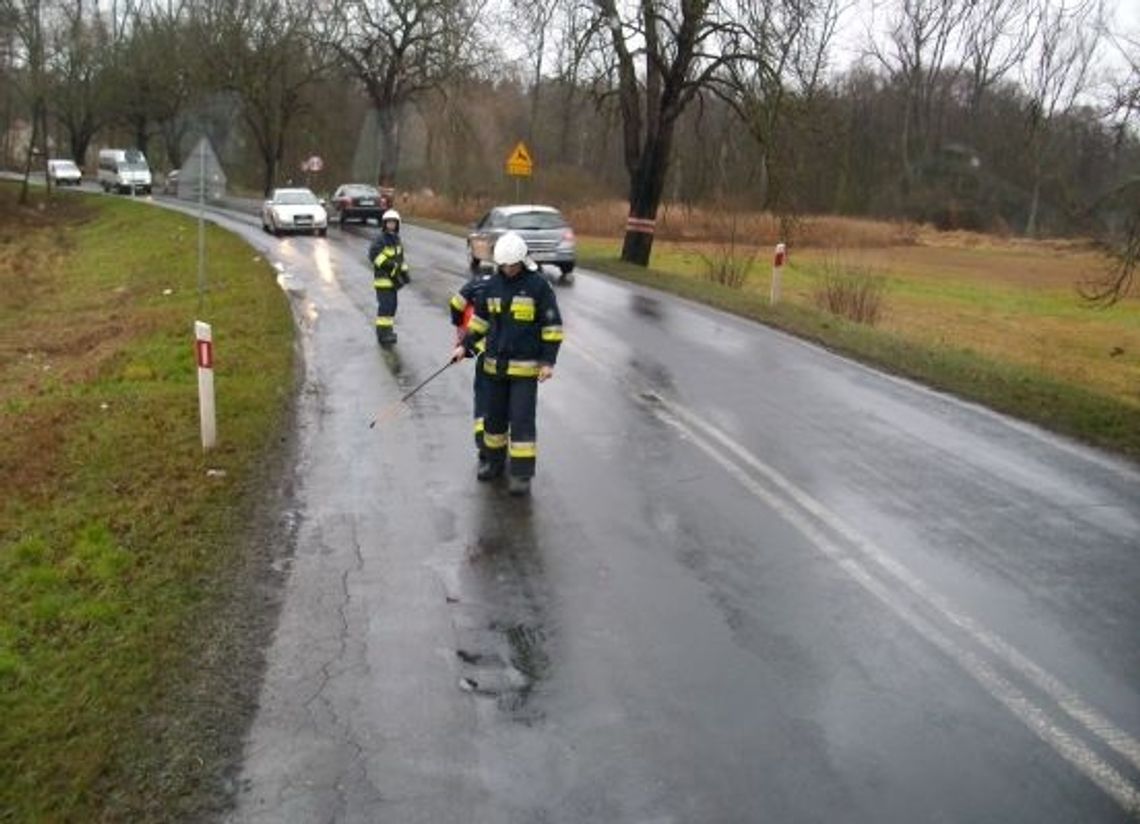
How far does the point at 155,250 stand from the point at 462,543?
2516 cm

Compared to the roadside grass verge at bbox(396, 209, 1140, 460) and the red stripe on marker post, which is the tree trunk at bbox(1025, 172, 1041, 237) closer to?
the roadside grass verge at bbox(396, 209, 1140, 460)

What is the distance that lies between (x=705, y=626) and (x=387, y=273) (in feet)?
28.9

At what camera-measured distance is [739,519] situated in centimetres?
711

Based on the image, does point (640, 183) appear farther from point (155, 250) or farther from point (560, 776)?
point (560, 776)

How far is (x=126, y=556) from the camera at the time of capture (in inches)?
253

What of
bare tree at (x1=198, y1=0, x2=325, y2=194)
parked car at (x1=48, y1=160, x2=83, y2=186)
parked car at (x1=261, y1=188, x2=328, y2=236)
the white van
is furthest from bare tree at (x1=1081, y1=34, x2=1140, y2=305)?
parked car at (x1=48, y1=160, x2=83, y2=186)

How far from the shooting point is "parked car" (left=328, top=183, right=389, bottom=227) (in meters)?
38.6

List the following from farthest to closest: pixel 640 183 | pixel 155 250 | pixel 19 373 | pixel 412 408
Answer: pixel 155 250 < pixel 640 183 < pixel 19 373 < pixel 412 408

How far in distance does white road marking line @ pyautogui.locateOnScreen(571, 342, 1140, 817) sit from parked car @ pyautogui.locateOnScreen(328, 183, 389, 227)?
32.0 meters

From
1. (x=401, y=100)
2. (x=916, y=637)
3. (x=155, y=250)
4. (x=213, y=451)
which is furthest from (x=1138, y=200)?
(x=401, y=100)

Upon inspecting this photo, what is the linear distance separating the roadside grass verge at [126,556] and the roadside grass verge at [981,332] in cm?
716

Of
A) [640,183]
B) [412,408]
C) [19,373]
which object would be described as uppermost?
[640,183]

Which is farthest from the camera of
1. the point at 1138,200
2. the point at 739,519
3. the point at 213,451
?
the point at 1138,200

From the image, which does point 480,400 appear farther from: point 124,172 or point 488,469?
point 124,172
